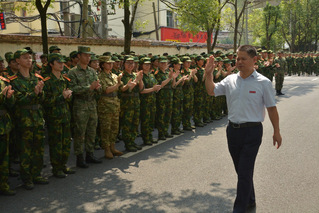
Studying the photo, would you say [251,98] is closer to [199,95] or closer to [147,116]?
[147,116]

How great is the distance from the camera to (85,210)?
15.0 ft

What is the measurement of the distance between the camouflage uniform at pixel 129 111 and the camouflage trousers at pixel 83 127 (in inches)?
36.3

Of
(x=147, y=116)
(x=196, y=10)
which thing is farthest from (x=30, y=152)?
(x=196, y=10)

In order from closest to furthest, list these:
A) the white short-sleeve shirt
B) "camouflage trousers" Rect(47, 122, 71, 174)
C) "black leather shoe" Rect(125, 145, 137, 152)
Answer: the white short-sleeve shirt < "camouflage trousers" Rect(47, 122, 71, 174) < "black leather shoe" Rect(125, 145, 137, 152)

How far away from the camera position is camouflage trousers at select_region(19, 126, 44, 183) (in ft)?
17.7

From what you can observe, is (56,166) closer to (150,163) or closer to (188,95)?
(150,163)

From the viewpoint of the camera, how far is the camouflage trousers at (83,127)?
6.17 meters

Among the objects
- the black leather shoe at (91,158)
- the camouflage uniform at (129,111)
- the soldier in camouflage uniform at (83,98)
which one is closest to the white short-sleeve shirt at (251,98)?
the soldier in camouflage uniform at (83,98)

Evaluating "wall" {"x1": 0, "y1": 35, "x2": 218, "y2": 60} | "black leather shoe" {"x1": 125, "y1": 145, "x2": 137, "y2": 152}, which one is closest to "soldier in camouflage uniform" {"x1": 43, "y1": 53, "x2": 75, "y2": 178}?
"black leather shoe" {"x1": 125, "y1": 145, "x2": 137, "y2": 152}

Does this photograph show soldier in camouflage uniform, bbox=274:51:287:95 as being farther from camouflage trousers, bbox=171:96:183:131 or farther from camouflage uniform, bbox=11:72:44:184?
camouflage uniform, bbox=11:72:44:184

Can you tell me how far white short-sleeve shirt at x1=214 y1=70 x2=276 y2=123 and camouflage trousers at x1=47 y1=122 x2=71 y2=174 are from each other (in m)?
2.91

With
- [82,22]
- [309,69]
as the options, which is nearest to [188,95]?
[82,22]

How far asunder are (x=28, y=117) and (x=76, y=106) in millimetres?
995

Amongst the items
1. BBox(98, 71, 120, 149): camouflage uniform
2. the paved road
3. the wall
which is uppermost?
the wall
